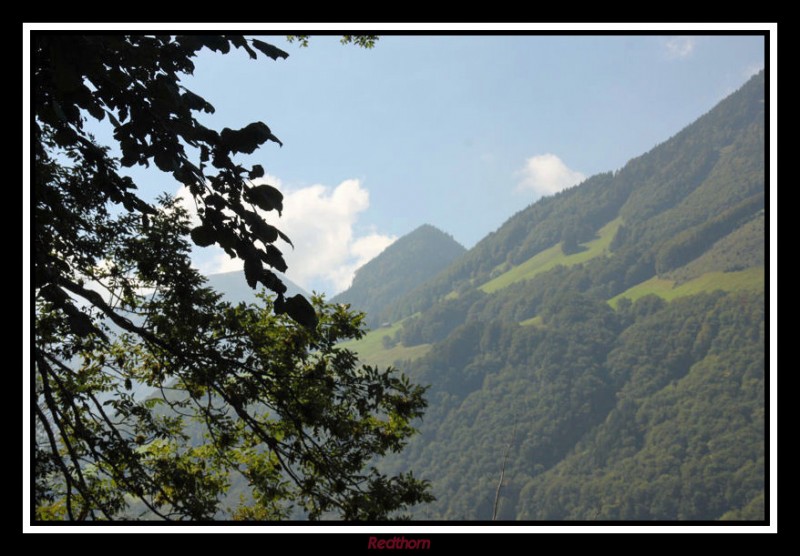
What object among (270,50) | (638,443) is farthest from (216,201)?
(638,443)

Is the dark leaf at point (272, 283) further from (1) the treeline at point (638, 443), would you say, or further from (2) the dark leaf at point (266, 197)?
(1) the treeline at point (638, 443)

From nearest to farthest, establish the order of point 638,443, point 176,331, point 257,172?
point 257,172 → point 176,331 → point 638,443

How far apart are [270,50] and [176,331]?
2.51 m

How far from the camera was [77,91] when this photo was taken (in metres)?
4.23

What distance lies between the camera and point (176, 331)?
5297 mm

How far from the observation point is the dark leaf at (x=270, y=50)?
379 centimetres

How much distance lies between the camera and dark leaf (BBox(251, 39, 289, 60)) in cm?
379

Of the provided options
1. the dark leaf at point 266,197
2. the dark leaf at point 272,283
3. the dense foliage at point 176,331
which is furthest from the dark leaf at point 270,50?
the dark leaf at point 272,283

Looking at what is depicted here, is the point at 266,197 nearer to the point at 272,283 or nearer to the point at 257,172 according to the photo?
the point at 257,172
